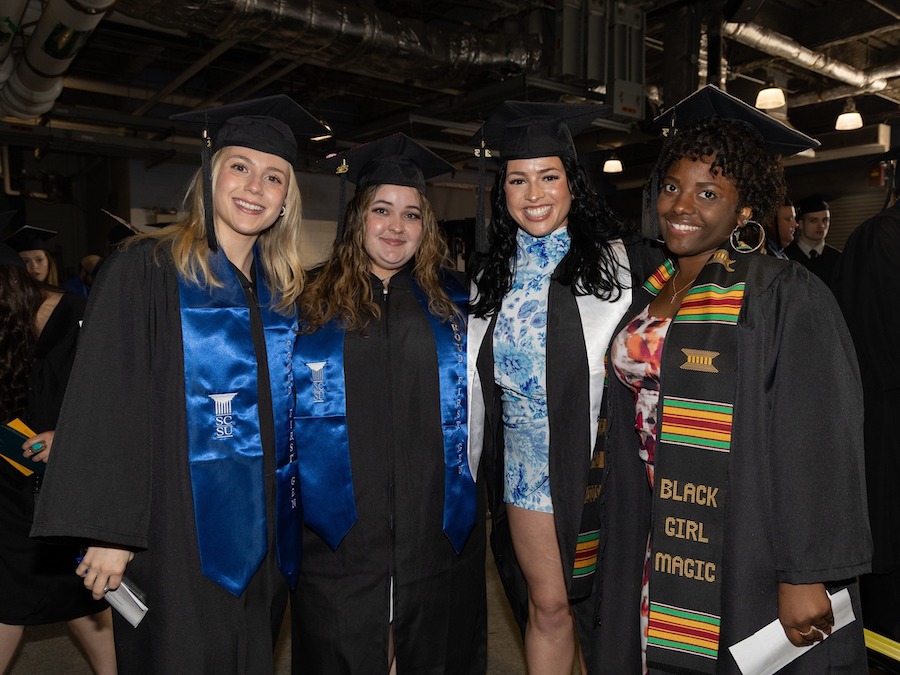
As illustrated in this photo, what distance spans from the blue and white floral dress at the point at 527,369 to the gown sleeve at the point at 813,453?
717 mm

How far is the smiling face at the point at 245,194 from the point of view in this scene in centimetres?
193

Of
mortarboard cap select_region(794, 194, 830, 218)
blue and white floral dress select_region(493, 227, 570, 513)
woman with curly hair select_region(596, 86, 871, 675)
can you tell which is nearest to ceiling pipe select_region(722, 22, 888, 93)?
mortarboard cap select_region(794, 194, 830, 218)

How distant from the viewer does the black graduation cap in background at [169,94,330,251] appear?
1965 millimetres

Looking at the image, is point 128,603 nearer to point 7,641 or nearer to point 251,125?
point 7,641

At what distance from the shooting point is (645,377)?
183 centimetres

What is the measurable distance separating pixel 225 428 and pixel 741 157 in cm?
143

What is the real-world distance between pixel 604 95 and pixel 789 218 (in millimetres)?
1925

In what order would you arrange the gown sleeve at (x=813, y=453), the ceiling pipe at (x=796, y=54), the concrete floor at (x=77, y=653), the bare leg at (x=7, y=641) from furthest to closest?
the ceiling pipe at (x=796, y=54)
the concrete floor at (x=77, y=653)
the bare leg at (x=7, y=641)
the gown sleeve at (x=813, y=453)

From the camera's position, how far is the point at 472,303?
236cm

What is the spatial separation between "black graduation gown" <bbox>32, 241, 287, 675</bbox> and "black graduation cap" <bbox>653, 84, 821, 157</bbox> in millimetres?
1385

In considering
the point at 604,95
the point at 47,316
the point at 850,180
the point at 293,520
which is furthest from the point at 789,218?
the point at 850,180

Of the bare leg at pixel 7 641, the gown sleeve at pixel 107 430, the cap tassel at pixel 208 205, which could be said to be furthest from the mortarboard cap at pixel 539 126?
the bare leg at pixel 7 641

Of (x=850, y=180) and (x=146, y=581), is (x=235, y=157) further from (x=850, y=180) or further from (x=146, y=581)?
(x=850, y=180)

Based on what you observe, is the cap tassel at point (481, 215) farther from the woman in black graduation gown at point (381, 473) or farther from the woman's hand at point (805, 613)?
the woman's hand at point (805, 613)
